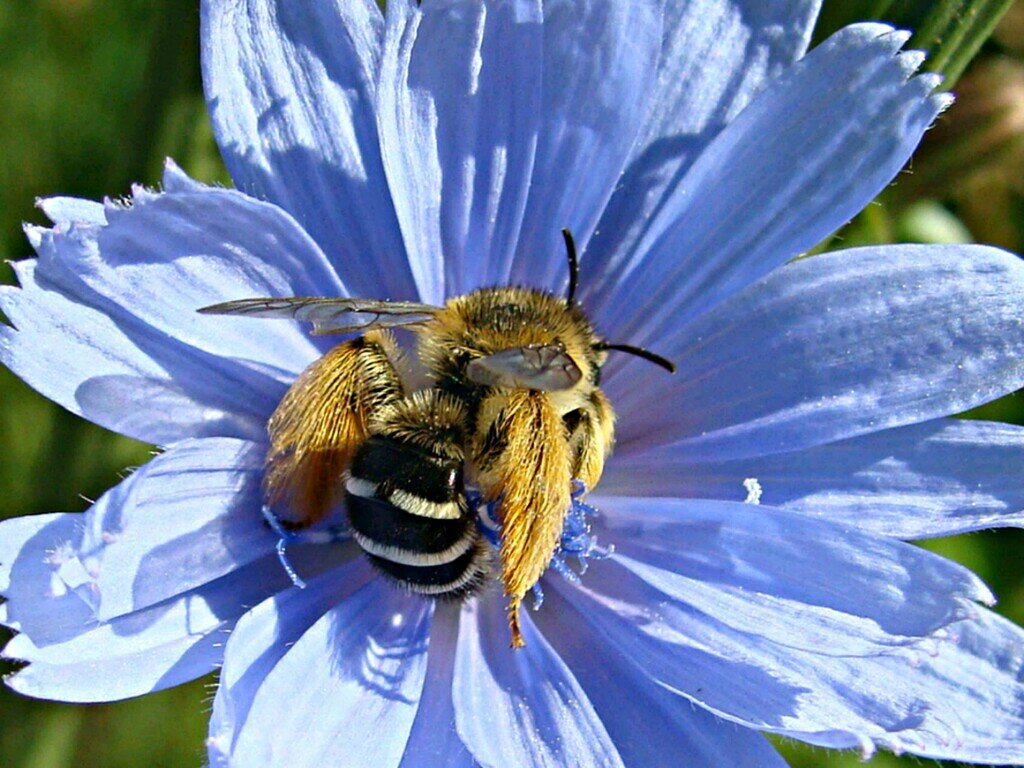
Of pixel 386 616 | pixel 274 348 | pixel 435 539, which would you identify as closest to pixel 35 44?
pixel 274 348

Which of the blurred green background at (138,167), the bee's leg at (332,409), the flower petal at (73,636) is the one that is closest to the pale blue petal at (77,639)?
the flower petal at (73,636)

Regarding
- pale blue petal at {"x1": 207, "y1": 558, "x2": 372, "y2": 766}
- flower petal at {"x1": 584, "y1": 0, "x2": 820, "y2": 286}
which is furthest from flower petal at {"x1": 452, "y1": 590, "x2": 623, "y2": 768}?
flower petal at {"x1": 584, "y1": 0, "x2": 820, "y2": 286}

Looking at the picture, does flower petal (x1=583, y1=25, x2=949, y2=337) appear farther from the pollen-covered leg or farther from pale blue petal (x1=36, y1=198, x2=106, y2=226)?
pale blue petal (x1=36, y1=198, x2=106, y2=226)

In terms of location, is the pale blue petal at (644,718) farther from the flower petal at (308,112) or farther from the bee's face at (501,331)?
the flower petal at (308,112)

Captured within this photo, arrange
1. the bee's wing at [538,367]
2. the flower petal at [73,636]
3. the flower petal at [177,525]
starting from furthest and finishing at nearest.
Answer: the flower petal at [73,636]
the flower petal at [177,525]
the bee's wing at [538,367]

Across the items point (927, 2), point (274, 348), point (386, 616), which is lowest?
point (386, 616)

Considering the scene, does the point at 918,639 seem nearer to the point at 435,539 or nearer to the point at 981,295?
the point at 981,295
